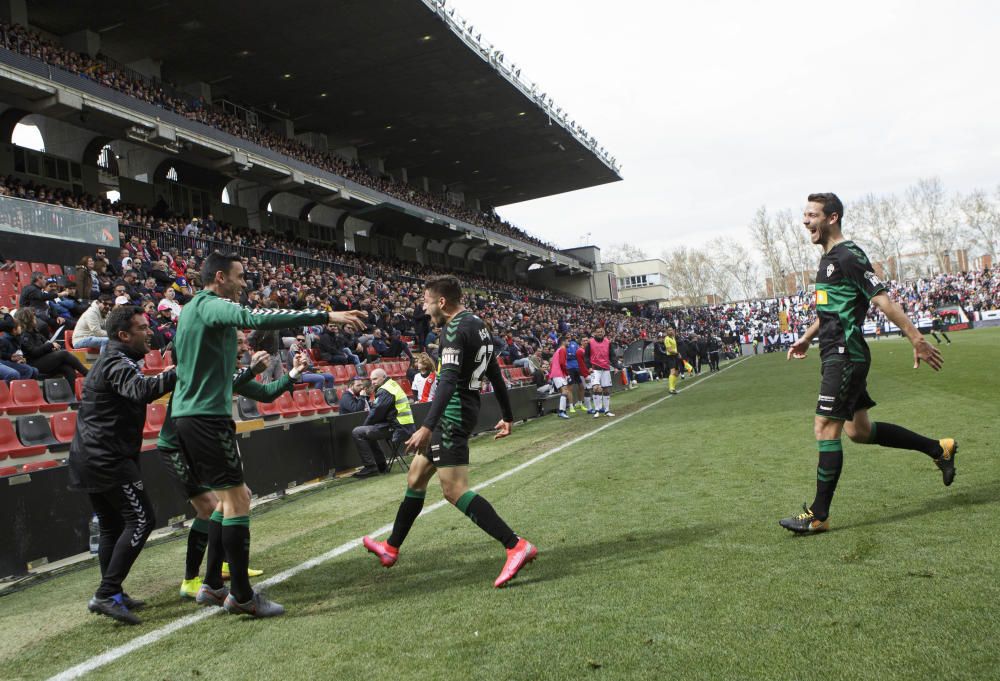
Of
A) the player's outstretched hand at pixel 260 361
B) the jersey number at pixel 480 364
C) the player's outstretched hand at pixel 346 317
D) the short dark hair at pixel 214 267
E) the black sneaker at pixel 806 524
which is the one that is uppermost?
the short dark hair at pixel 214 267

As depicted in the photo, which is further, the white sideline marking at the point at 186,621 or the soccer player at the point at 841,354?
the soccer player at the point at 841,354

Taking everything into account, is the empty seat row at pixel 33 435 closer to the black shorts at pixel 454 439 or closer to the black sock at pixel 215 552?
the black sock at pixel 215 552

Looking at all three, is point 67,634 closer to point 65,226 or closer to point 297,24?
point 65,226

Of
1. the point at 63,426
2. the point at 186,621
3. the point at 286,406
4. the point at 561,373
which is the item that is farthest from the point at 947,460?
the point at 561,373

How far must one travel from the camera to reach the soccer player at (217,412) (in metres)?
4.35

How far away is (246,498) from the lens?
4477 mm

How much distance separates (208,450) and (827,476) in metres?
3.96

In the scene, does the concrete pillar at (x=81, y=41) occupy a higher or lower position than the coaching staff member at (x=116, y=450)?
higher

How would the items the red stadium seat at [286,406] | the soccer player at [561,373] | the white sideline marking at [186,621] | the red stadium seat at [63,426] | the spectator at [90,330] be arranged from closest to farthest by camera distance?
the white sideline marking at [186,621], the red stadium seat at [63,426], the spectator at [90,330], the red stadium seat at [286,406], the soccer player at [561,373]

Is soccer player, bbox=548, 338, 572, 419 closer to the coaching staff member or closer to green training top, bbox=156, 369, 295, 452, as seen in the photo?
green training top, bbox=156, 369, 295, 452

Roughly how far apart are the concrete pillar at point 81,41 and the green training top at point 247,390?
1081 inches

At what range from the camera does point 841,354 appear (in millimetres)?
5051

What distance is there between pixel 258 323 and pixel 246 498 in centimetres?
113

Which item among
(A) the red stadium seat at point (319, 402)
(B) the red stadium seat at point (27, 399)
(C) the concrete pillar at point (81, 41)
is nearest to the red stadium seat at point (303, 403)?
(A) the red stadium seat at point (319, 402)
